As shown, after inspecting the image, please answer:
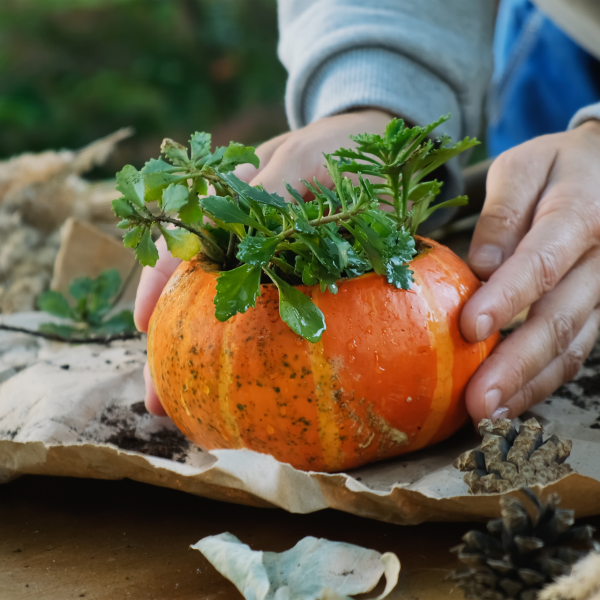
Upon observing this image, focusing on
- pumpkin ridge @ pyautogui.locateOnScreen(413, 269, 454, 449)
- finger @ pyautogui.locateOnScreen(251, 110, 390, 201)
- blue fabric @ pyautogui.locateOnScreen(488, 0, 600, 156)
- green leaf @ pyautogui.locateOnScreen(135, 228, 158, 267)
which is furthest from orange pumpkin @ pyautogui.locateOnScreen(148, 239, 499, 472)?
blue fabric @ pyautogui.locateOnScreen(488, 0, 600, 156)

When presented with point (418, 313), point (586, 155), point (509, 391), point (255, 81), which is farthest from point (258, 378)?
point (255, 81)

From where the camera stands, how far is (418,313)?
637mm

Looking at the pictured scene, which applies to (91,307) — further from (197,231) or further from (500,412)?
(500,412)

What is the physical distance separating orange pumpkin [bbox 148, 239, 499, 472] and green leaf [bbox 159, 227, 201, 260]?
0.08 m

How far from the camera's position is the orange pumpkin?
605 mm

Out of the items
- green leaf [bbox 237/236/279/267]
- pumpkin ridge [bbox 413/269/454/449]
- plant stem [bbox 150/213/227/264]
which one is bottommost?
pumpkin ridge [bbox 413/269/454/449]

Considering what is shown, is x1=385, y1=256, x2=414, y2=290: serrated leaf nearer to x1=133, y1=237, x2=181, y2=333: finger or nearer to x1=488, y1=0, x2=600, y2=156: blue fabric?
x1=133, y1=237, x2=181, y2=333: finger

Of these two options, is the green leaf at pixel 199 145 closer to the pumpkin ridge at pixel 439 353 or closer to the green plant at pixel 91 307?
the pumpkin ridge at pixel 439 353

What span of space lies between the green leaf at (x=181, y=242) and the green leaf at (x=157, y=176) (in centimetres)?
4

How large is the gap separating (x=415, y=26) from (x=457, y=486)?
3.29 feet

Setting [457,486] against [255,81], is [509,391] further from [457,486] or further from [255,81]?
[255,81]

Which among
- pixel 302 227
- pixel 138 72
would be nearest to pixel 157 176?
pixel 302 227

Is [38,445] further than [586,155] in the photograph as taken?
No

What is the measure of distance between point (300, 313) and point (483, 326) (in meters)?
0.22
